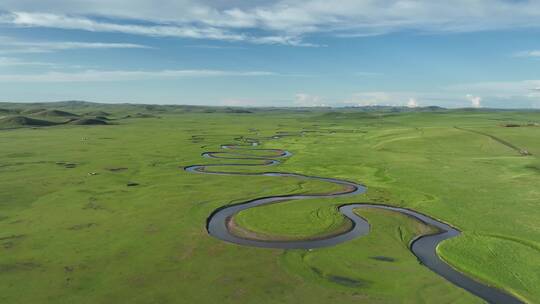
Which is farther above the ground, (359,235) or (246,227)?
(246,227)

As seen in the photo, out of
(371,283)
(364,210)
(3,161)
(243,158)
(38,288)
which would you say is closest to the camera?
(38,288)

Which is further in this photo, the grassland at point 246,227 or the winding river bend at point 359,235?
the winding river bend at point 359,235

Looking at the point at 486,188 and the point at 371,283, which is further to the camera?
the point at 486,188

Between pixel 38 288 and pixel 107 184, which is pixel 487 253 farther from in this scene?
pixel 107 184

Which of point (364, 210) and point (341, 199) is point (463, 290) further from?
point (341, 199)

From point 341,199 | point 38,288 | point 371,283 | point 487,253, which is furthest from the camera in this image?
point 341,199

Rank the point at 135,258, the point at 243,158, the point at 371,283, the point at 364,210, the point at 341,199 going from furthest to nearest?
the point at 243,158
the point at 341,199
the point at 364,210
the point at 135,258
the point at 371,283

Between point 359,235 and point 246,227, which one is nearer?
point 359,235

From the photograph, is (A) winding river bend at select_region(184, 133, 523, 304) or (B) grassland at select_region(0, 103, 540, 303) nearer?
(B) grassland at select_region(0, 103, 540, 303)

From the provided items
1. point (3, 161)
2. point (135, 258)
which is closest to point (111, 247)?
point (135, 258)

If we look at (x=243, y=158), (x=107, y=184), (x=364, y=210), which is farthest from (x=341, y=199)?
(x=243, y=158)
